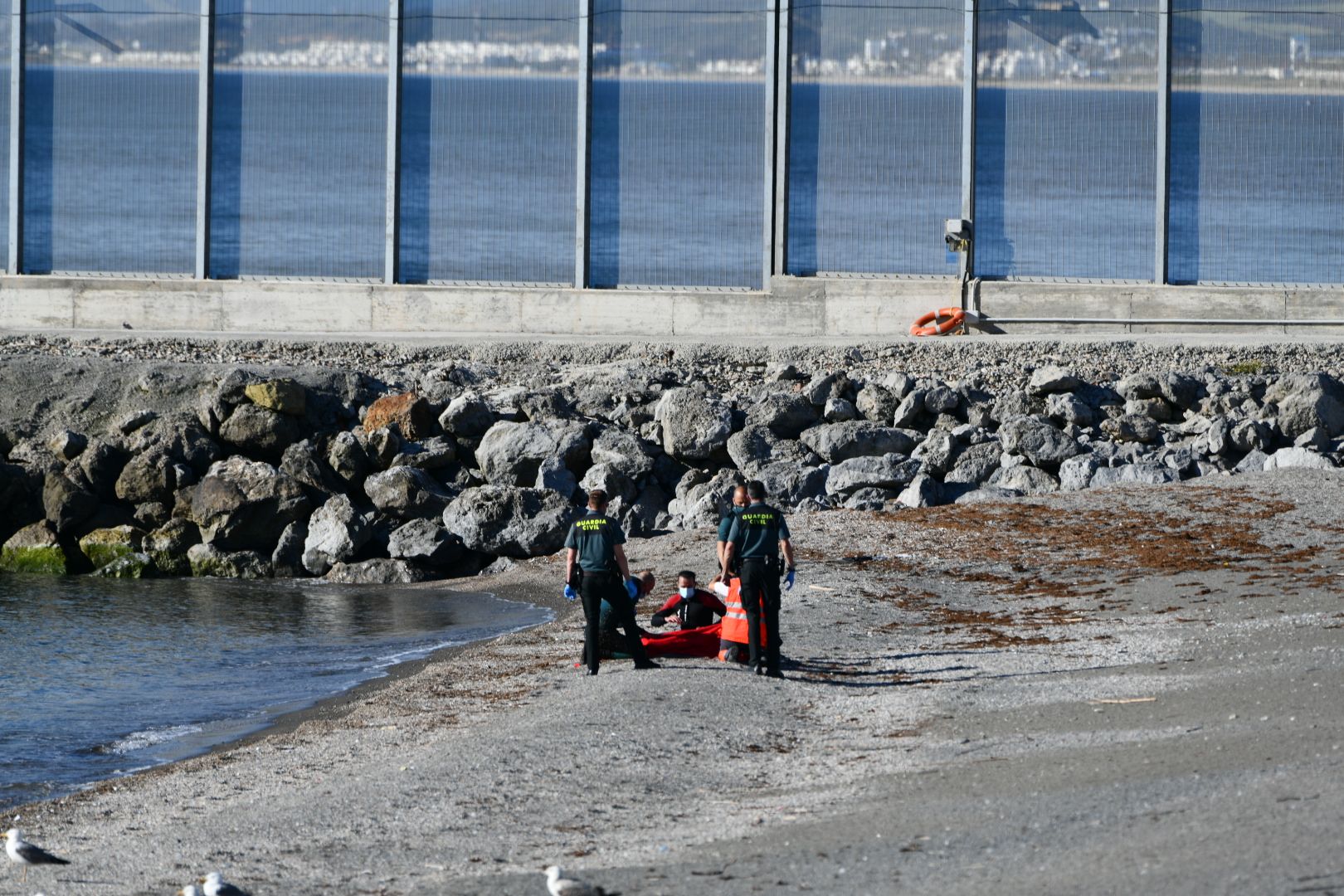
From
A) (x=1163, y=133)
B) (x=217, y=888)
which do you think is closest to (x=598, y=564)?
(x=217, y=888)

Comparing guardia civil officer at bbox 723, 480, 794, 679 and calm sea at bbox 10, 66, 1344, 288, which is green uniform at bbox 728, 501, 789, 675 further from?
calm sea at bbox 10, 66, 1344, 288

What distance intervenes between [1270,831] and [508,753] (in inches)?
205

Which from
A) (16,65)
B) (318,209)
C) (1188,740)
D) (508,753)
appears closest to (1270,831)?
(1188,740)

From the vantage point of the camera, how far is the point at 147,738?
14.4 m

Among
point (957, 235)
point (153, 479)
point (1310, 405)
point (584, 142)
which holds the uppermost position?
point (584, 142)

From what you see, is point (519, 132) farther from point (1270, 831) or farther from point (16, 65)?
point (1270, 831)

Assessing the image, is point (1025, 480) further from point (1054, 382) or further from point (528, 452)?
point (528, 452)

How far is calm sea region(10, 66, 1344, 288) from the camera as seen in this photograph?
31.6 meters

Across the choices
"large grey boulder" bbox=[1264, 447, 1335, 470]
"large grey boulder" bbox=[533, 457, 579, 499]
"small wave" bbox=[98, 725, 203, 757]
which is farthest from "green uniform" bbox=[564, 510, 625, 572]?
"large grey boulder" bbox=[1264, 447, 1335, 470]

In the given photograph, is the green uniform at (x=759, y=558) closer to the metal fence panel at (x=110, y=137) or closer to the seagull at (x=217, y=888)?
the seagull at (x=217, y=888)

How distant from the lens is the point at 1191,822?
8.23m

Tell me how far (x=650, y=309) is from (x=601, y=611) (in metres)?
18.0

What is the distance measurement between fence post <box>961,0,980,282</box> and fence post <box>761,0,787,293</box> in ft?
11.6

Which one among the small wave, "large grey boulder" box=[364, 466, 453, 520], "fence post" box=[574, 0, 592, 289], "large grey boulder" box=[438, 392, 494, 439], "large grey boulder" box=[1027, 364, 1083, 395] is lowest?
the small wave
